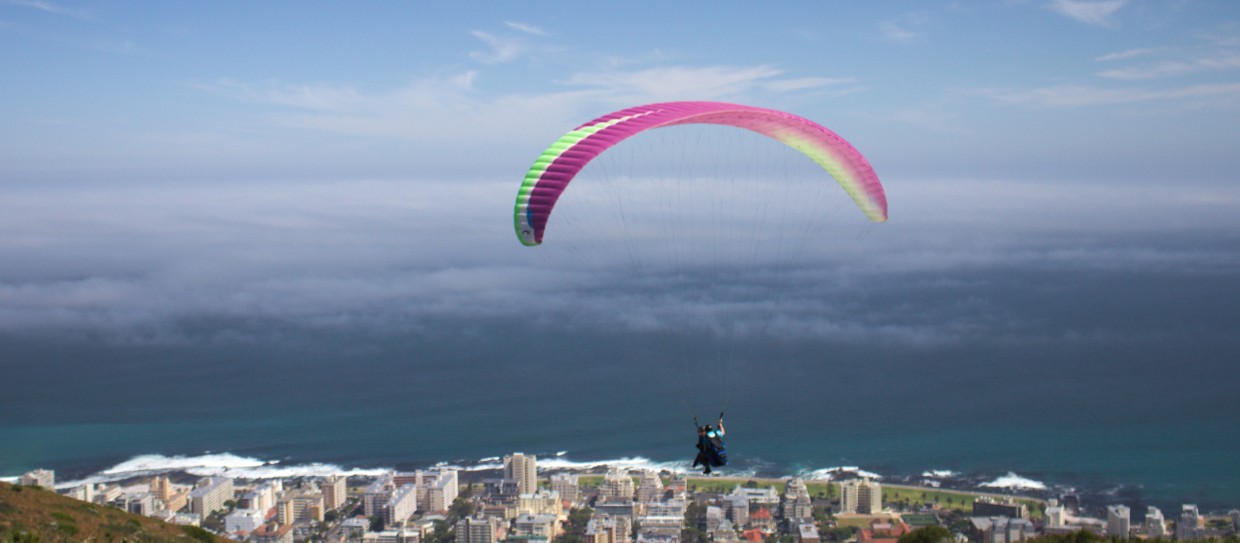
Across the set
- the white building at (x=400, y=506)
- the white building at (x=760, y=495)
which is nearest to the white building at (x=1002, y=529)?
the white building at (x=760, y=495)

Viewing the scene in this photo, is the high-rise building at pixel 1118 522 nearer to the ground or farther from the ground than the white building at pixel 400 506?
nearer to the ground

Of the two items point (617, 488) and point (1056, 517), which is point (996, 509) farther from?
point (617, 488)

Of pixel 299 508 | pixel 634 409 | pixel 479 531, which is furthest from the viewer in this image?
pixel 634 409

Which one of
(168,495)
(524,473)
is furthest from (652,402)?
(168,495)

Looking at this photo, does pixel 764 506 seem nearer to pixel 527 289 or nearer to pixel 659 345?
pixel 659 345

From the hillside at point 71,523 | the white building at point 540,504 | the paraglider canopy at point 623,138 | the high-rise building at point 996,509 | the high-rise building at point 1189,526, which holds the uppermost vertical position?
the paraglider canopy at point 623,138

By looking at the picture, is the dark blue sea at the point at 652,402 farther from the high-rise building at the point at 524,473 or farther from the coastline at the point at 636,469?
the high-rise building at the point at 524,473

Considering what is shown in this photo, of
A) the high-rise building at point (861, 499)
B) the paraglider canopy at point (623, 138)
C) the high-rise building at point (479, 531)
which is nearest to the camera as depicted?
the paraglider canopy at point (623, 138)

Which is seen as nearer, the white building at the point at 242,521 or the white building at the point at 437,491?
the white building at the point at 242,521
